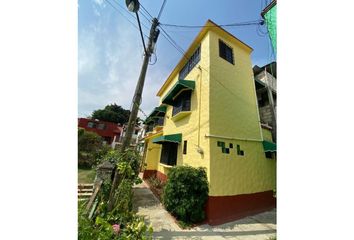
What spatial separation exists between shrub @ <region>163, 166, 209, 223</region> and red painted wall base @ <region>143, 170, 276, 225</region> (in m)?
0.30

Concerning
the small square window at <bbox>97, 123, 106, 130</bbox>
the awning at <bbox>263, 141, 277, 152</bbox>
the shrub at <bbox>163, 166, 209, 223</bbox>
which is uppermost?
the small square window at <bbox>97, 123, 106, 130</bbox>

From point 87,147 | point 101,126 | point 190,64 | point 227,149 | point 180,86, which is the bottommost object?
point 87,147

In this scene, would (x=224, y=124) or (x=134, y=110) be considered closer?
(x=134, y=110)

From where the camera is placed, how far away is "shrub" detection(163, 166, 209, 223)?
561 centimetres

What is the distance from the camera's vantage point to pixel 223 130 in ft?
22.5

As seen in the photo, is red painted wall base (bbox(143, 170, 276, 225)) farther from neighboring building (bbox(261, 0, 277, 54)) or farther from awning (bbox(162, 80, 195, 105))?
neighboring building (bbox(261, 0, 277, 54))

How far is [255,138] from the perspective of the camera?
7.91m

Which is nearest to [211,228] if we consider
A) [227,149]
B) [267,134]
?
[227,149]

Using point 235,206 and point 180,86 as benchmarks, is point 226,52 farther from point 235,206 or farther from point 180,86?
point 235,206

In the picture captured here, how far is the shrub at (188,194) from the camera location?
18.4 ft

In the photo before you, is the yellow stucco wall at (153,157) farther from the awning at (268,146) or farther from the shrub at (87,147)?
the awning at (268,146)

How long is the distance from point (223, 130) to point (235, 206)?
3.00 metres

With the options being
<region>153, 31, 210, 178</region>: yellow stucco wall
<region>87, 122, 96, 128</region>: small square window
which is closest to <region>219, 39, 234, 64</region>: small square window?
<region>153, 31, 210, 178</region>: yellow stucco wall
